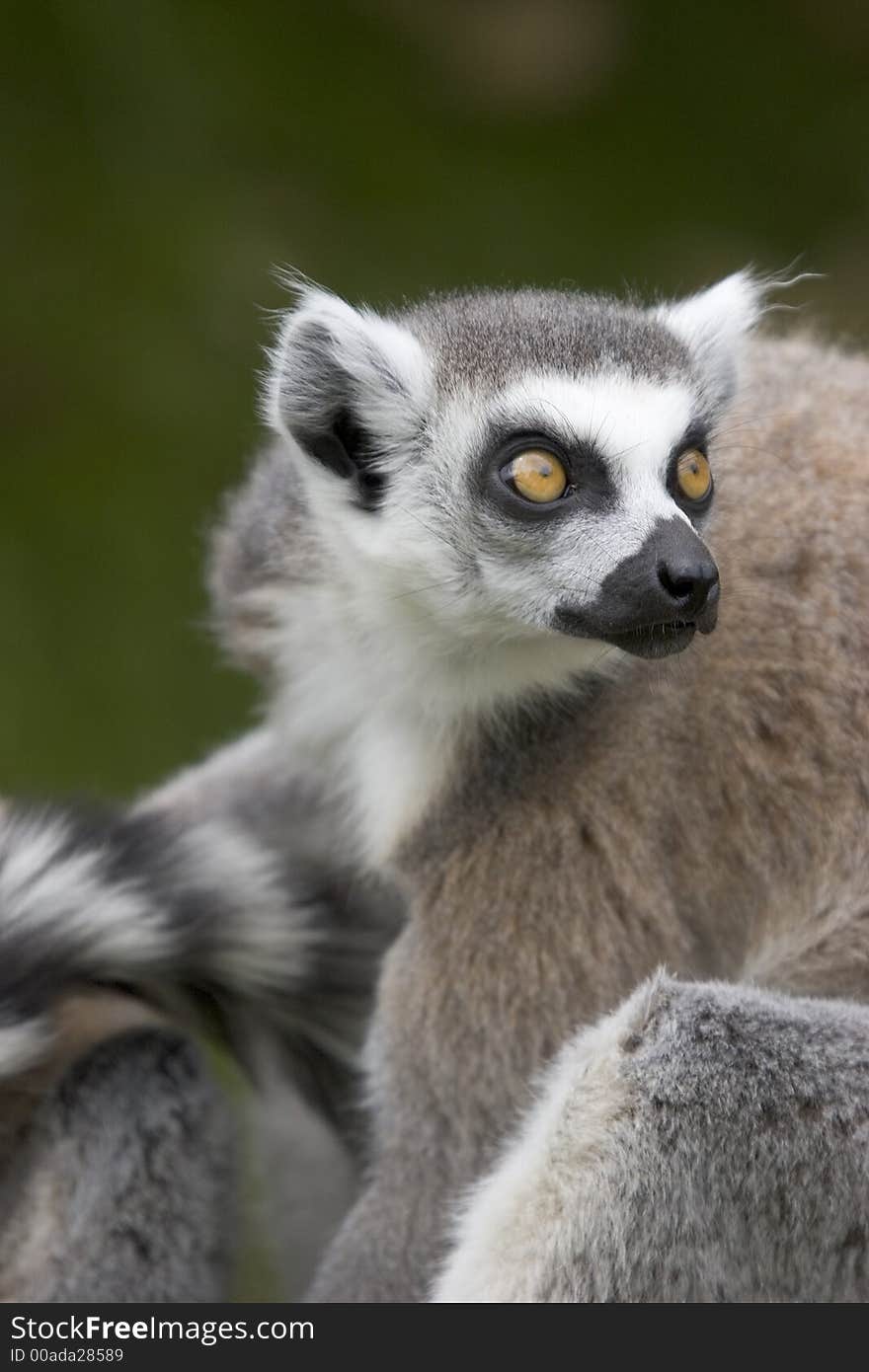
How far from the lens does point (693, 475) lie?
→ 2371 mm

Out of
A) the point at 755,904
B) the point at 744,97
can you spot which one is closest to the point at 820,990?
the point at 755,904

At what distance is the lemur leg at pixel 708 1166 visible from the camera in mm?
2248

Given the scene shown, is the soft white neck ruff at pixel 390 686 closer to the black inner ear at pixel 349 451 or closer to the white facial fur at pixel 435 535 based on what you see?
the white facial fur at pixel 435 535

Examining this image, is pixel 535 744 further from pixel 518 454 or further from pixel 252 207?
pixel 252 207

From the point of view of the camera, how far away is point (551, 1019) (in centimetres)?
253

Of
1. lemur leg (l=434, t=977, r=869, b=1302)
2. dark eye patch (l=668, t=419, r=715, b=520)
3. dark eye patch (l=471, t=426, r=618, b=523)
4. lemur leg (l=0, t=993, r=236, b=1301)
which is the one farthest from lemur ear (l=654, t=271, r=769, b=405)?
lemur leg (l=0, t=993, r=236, b=1301)

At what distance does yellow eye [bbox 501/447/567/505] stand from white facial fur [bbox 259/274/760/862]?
36 mm

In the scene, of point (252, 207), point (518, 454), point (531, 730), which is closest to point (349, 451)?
point (518, 454)

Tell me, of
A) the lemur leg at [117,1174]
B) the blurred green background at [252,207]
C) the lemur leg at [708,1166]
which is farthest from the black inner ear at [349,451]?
the blurred green background at [252,207]

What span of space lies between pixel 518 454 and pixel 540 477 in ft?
0.17

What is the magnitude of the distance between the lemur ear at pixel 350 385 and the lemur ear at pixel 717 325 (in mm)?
444

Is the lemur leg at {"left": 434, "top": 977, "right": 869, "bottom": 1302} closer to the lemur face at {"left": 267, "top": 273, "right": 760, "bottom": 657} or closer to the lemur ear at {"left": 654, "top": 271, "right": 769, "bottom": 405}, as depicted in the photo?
the lemur face at {"left": 267, "top": 273, "right": 760, "bottom": 657}

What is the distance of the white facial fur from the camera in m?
Result: 2.28

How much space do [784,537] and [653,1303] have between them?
1.16 metres
